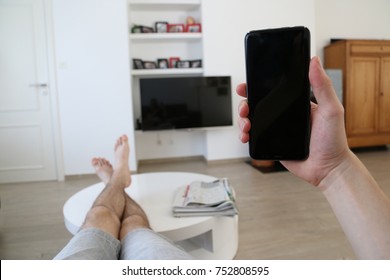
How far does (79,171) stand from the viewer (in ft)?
6.56

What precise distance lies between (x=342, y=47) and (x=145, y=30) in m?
1.46

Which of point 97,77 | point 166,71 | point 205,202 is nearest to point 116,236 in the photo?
point 205,202

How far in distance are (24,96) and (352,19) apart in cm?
168

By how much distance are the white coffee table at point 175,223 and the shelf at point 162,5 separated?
1373 millimetres

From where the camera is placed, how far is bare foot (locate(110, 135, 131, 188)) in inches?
36.4

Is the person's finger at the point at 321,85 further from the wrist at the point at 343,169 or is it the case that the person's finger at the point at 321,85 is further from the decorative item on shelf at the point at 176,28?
the decorative item on shelf at the point at 176,28

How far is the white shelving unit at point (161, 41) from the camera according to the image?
203 centimetres

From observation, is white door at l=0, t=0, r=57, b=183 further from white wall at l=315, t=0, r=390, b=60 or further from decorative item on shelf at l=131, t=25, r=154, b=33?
white wall at l=315, t=0, r=390, b=60

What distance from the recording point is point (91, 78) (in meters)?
1.94

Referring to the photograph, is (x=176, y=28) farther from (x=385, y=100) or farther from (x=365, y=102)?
(x=385, y=100)

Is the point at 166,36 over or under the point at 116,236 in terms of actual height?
over

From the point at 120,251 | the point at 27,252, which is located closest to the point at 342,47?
the point at 120,251

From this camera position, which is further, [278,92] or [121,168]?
[121,168]
